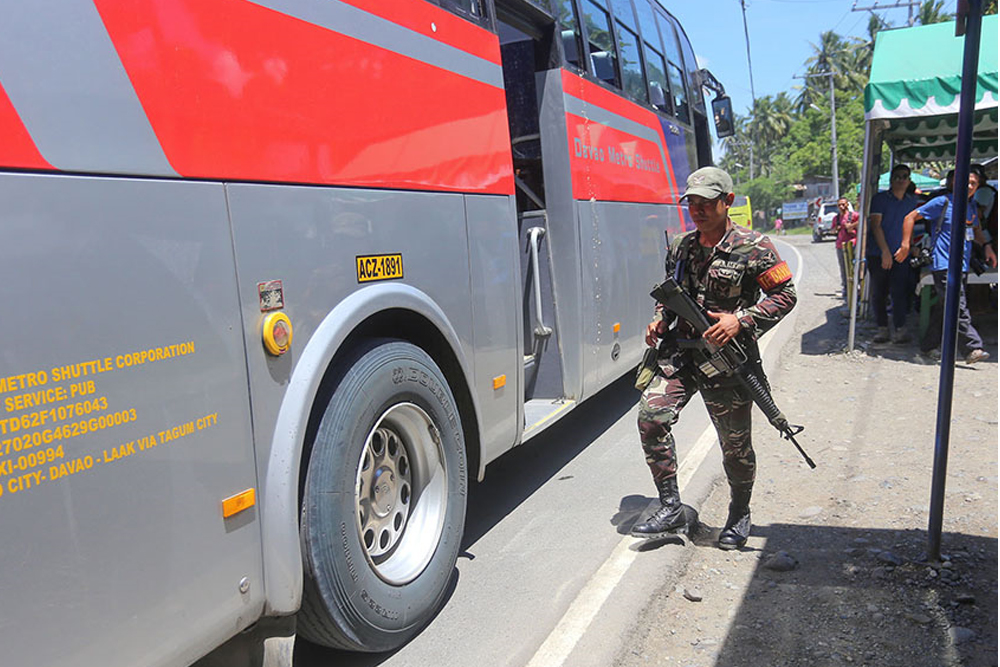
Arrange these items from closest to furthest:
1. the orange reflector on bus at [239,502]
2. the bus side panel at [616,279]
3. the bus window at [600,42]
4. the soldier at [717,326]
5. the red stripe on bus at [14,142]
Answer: the red stripe on bus at [14,142] < the orange reflector on bus at [239,502] < the soldier at [717,326] < the bus side panel at [616,279] < the bus window at [600,42]

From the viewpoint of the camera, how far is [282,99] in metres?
2.63

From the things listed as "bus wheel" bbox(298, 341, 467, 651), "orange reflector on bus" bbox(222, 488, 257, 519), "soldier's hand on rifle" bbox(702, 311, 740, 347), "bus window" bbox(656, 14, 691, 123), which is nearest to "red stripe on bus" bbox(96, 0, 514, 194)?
"bus wheel" bbox(298, 341, 467, 651)

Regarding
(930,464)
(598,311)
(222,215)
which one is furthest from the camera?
(598,311)

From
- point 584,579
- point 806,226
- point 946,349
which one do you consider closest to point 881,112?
point 946,349

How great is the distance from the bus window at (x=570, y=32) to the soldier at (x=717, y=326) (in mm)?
1843

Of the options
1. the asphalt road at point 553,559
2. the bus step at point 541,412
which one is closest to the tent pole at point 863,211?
the asphalt road at point 553,559

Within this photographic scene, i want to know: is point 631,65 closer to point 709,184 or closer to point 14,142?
point 709,184

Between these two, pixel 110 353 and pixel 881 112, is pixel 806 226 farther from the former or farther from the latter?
pixel 110 353

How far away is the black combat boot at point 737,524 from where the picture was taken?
162 inches

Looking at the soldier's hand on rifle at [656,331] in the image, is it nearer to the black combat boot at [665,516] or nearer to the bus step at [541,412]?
the black combat boot at [665,516]

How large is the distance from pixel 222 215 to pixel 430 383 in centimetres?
130

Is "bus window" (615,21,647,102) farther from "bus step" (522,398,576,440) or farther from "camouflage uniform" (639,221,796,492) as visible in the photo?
"camouflage uniform" (639,221,796,492)

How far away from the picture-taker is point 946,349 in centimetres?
349

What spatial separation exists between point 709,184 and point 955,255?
1.09 m
